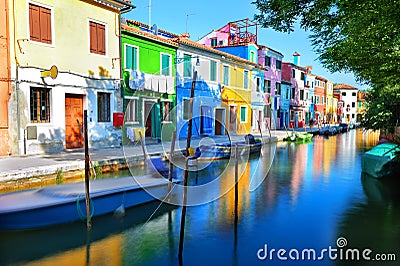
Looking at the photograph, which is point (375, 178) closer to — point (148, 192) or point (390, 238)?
point (390, 238)

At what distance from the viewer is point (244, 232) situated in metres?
6.99

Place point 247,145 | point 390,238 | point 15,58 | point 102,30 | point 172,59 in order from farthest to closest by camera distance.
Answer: point 172,59
point 247,145
point 102,30
point 15,58
point 390,238

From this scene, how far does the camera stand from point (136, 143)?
1572 centimetres

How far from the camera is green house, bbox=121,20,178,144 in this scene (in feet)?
50.9

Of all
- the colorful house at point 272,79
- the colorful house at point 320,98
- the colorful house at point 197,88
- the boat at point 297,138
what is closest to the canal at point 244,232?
the colorful house at point 197,88

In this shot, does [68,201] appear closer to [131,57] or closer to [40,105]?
[40,105]

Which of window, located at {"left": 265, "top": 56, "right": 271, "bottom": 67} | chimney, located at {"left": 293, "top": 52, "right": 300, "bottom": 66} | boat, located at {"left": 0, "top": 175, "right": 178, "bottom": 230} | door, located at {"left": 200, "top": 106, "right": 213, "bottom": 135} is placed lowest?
boat, located at {"left": 0, "top": 175, "right": 178, "bottom": 230}

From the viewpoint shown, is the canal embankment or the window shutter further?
the window shutter

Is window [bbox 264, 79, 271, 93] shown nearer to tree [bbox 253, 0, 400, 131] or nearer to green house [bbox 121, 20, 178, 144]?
green house [bbox 121, 20, 178, 144]

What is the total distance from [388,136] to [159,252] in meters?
15.8

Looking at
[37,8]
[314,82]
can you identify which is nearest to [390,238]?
[37,8]

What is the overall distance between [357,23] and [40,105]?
33.8 ft

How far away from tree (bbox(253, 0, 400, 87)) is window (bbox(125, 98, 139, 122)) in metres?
9.81

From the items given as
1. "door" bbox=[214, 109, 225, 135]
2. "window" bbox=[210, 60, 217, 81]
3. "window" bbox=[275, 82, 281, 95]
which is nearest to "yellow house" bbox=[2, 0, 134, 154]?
"door" bbox=[214, 109, 225, 135]
